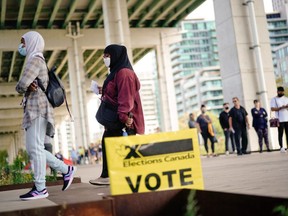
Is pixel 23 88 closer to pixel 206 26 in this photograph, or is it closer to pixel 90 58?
pixel 90 58

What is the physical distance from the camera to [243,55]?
53.7 feet

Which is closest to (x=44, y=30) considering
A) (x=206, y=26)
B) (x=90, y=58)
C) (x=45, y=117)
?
(x=90, y=58)

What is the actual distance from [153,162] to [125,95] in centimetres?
235

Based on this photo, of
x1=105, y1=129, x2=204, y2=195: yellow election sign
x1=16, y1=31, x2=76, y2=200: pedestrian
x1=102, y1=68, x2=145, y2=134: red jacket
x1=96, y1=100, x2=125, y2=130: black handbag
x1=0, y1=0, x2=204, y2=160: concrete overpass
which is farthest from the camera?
x1=0, y1=0, x2=204, y2=160: concrete overpass

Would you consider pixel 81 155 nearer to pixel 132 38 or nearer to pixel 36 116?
pixel 132 38

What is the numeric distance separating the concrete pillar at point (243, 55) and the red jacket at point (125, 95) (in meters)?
10.9

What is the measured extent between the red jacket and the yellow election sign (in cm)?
219

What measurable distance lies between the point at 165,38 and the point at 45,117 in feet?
104

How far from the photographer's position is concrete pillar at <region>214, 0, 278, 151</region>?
638 inches

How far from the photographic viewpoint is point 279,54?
323ft

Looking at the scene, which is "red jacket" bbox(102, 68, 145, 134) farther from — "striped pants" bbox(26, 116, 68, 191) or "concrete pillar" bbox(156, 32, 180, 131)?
"concrete pillar" bbox(156, 32, 180, 131)

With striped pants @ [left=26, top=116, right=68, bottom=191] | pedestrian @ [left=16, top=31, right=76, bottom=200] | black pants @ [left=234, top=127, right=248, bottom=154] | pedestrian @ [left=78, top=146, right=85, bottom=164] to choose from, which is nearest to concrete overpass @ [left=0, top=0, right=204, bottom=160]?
pedestrian @ [left=78, top=146, right=85, bottom=164]

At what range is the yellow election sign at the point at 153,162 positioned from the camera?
320cm

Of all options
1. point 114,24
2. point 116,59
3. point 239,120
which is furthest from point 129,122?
point 114,24
